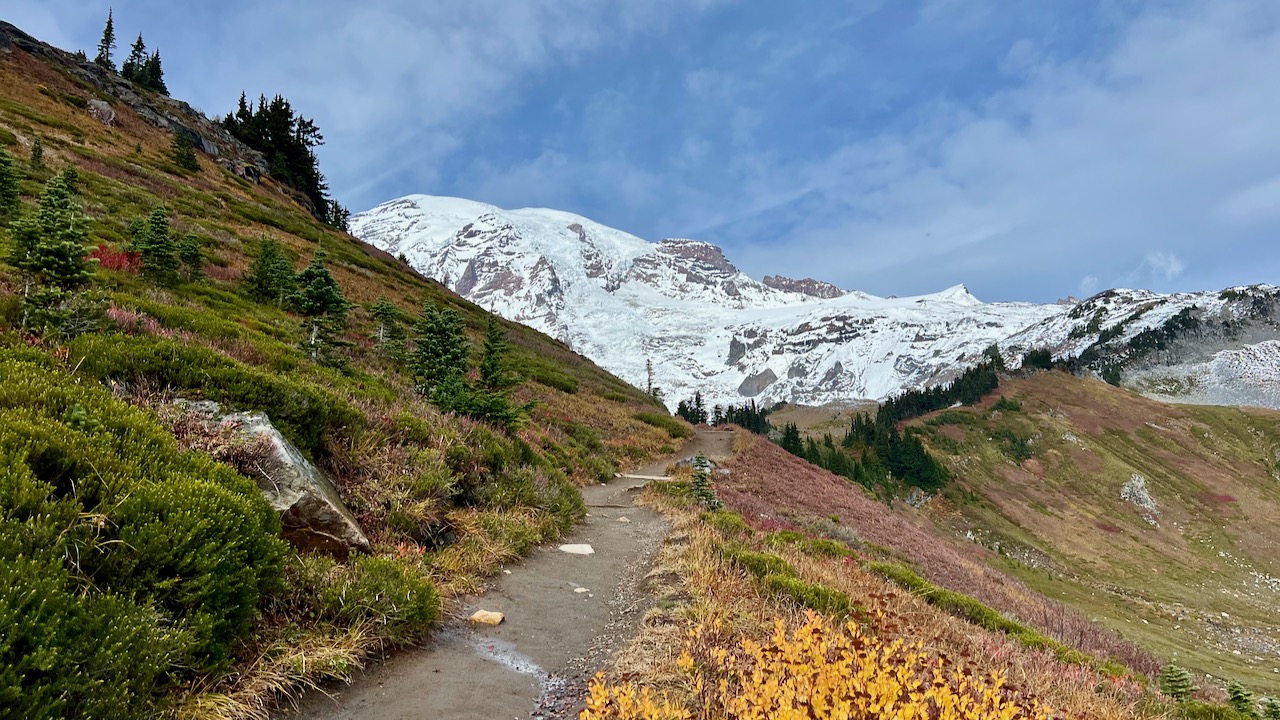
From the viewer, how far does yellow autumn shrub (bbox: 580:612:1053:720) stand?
11.8ft

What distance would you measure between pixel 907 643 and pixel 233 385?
9391 mm

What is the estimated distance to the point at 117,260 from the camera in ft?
58.7

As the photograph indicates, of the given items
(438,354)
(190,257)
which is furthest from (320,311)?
(190,257)

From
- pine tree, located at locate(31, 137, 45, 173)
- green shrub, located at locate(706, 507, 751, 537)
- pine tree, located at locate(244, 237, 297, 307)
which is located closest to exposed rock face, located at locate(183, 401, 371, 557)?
green shrub, located at locate(706, 507, 751, 537)

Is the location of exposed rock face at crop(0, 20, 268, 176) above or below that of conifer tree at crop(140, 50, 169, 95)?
below

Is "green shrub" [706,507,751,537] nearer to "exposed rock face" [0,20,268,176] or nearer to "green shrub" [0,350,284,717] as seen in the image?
"green shrub" [0,350,284,717]

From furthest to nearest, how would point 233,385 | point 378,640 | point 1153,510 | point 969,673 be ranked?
point 1153,510 < point 233,385 < point 378,640 < point 969,673

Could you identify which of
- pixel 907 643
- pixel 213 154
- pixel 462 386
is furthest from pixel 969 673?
pixel 213 154

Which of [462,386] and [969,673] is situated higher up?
→ [462,386]

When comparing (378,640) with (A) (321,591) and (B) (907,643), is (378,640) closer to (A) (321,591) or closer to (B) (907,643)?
(A) (321,591)

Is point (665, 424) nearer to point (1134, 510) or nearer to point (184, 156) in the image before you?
point (184, 156)

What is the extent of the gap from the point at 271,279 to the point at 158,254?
18.4 ft

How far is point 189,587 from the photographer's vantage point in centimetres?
447

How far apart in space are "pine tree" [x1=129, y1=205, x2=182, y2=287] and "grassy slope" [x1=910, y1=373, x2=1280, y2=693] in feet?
177
